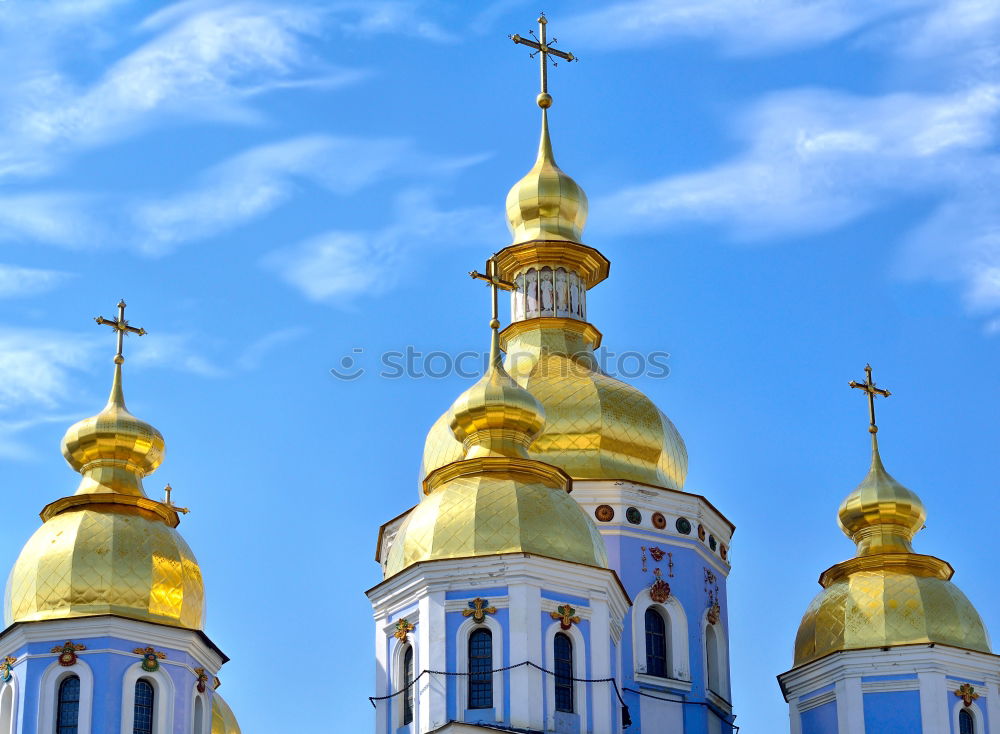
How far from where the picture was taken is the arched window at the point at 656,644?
133 ft

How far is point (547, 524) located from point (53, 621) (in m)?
6.97

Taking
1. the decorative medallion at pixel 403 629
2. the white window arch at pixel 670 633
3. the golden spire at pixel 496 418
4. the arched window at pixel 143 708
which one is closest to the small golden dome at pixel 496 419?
the golden spire at pixel 496 418

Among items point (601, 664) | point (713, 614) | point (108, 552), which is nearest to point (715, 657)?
point (713, 614)

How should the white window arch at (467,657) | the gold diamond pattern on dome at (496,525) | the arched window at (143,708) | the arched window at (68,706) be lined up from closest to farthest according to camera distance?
the white window arch at (467,657) → the gold diamond pattern on dome at (496,525) → the arched window at (68,706) → the arched window at (143,708)

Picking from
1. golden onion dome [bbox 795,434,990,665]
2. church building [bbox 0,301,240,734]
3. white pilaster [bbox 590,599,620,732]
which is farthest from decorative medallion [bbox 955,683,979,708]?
church building [bbox 0,301,240,734]

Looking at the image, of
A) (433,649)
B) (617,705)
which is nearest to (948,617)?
(617,705)

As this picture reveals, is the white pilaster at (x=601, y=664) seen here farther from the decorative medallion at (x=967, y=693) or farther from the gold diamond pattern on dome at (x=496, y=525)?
the decorative medallion at (x=967, y=693)

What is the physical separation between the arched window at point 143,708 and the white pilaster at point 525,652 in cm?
540

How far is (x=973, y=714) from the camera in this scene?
128ft

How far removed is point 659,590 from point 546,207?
7788 millimetres

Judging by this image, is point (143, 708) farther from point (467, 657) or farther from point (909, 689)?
point (909, 689)

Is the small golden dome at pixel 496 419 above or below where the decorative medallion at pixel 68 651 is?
above

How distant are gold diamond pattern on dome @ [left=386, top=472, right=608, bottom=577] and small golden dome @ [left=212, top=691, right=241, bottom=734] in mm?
6243

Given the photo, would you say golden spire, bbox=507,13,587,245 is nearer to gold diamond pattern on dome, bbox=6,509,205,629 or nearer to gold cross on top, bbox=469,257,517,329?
gold cross on top, bbox=469,257,517,329
